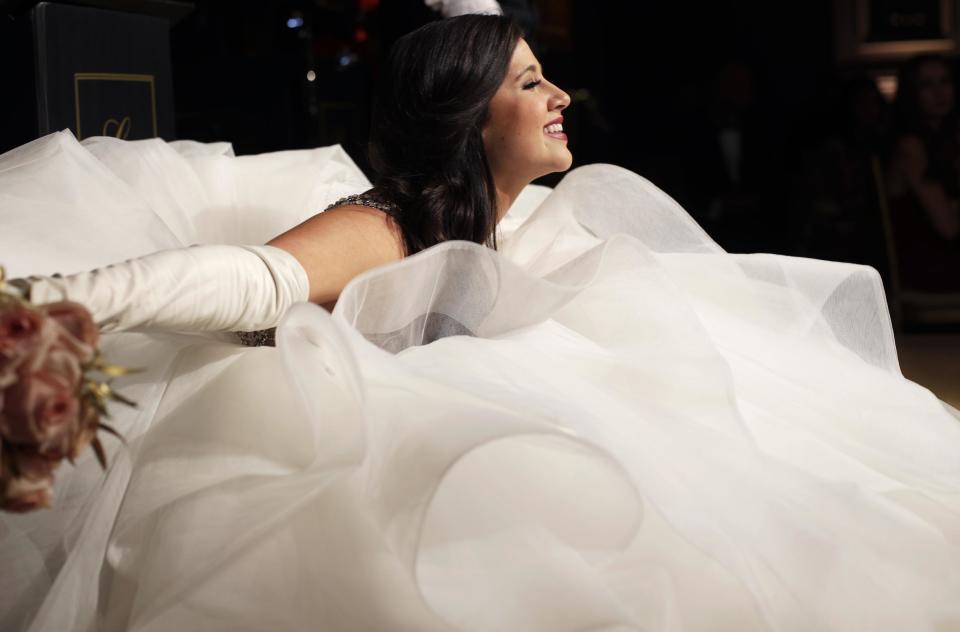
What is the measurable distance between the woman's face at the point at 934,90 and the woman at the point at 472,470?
2770mm

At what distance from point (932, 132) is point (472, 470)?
11.4 ft

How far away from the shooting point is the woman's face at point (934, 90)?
417cm

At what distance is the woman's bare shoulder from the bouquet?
0.58 meters

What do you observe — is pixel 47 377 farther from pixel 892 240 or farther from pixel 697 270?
pixel 892 240

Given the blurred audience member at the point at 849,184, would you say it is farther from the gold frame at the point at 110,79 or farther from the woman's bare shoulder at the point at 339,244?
the woman's bare shoulder at the point at 339,244

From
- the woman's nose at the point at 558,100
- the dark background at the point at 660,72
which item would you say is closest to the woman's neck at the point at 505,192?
the woman's nose at the point at 558,100

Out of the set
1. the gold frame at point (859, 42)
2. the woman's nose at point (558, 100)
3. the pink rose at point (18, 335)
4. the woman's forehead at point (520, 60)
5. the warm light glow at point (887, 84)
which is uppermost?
the gold frame at point (859, 42)

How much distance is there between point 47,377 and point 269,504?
1.06 feet

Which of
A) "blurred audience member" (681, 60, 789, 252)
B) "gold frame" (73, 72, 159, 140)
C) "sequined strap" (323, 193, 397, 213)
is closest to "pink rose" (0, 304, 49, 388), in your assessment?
"sequined strap" (323, 193, 397, 213)

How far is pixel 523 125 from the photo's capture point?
192 cm

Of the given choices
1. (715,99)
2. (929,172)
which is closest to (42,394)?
(929,172)

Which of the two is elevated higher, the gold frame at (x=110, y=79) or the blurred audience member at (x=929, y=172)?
the gold frame at (x=110, y=79)

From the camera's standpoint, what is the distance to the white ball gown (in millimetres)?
1194

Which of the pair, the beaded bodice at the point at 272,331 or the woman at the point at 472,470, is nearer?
the woman at the point at 472,470
